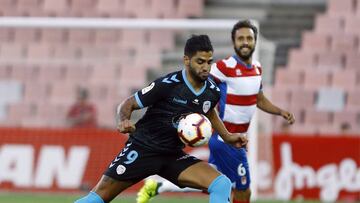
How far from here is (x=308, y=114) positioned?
1700 cm

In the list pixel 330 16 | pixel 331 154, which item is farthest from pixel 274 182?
pixel 330 16

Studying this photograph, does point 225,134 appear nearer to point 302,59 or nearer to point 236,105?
point 236,105

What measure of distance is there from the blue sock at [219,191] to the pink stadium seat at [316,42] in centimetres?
1015

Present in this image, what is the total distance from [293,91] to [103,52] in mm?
3564

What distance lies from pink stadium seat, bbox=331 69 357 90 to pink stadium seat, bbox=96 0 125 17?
404cm

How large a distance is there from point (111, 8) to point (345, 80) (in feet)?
14.7

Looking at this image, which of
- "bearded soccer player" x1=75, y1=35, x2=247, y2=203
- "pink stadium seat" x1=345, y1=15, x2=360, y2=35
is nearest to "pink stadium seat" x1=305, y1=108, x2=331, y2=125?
"pink stadium seat" x1=345, y1=15, x2=360, y2=35

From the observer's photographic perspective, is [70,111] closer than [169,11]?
Yes

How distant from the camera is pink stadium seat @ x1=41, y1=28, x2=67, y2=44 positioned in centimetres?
1545

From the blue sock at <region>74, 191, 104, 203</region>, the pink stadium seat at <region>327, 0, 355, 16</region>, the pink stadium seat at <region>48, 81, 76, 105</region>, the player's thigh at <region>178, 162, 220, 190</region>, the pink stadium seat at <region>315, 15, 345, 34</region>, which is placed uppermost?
the pink stadium seat at <region>327, 0, 355, 16</region>

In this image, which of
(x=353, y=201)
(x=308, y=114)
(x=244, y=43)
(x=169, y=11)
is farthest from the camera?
(x=169, y=11)

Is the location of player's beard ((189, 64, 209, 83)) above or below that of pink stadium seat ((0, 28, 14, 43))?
above

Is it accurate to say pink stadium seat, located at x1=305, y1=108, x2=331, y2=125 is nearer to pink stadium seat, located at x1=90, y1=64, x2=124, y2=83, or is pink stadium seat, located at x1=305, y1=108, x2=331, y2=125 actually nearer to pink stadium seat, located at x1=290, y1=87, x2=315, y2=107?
pink stadium seat, located at x1=290, y1=87, x2=315, y2=107

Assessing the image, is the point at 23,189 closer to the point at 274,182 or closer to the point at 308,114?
the point at 274,182
